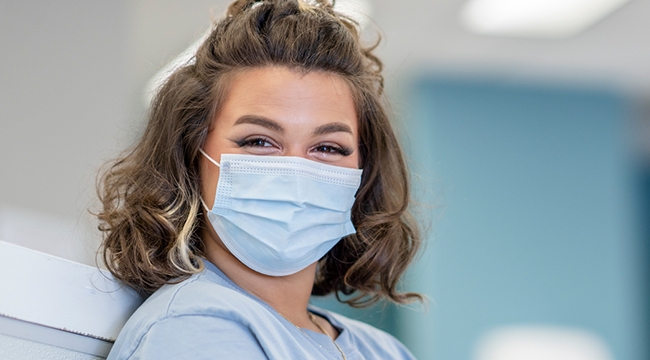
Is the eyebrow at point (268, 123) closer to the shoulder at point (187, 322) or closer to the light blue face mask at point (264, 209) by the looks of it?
the light blue face mask at point (264, 209)

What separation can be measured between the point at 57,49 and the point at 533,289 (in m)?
2.62

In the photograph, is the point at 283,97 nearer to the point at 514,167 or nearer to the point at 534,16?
the point at 534,16

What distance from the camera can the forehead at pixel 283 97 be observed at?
110 centimetres

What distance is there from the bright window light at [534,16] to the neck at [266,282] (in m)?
2.13

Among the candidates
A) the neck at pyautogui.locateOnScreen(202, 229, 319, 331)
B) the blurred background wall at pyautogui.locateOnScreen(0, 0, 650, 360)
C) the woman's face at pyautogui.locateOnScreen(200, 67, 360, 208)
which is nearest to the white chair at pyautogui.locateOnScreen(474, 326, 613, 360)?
the blurred background wall at pyautogui.locateOnScreen(0, 0, 650, 360)

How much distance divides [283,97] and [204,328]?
437 millimetres

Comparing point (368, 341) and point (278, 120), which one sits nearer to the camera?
point (278, 120)

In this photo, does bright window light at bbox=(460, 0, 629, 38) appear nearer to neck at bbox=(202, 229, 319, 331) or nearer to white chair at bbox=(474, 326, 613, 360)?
white chair at bbox=(474, 326, 613, 360)

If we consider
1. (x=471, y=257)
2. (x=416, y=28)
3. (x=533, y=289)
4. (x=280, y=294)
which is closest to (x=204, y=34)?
(x=280, y=294)

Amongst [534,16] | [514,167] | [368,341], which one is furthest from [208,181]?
[514,167]

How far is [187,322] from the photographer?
85 centimetres


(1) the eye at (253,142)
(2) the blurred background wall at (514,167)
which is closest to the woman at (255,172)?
(1) the eye at (253,142)

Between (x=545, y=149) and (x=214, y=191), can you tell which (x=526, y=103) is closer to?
(x=545, y=149)

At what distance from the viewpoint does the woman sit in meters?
1.07
